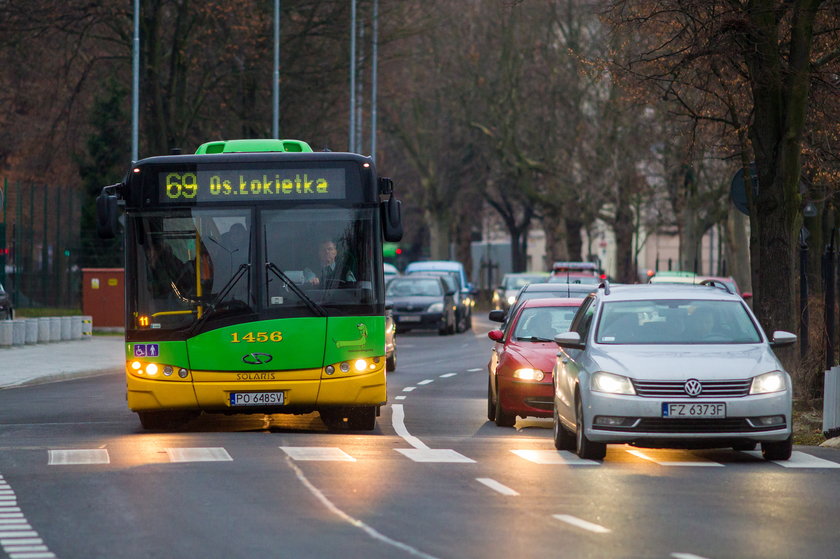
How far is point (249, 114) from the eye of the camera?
166ft

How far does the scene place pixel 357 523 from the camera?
33.1 ft

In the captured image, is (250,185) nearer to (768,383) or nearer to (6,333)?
(768,383)

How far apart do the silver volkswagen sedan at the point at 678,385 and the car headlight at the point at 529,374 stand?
3.61 meters

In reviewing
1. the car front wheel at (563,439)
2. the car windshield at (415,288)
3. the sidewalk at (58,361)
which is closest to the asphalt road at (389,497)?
the car front wheel at (563,439)

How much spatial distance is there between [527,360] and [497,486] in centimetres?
687

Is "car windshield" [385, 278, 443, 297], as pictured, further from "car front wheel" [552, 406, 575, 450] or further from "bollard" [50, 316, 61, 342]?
"car front wheel" [552, 406, 575, 450]

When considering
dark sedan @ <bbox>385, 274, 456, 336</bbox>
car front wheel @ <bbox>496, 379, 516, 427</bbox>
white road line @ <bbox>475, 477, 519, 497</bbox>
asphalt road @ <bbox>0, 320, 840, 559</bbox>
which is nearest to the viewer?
asphalt road @ <bbox>0, 320, 840, 559</bbox>

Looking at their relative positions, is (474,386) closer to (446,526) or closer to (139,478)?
(139,478)

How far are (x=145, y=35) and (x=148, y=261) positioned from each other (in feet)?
92.4

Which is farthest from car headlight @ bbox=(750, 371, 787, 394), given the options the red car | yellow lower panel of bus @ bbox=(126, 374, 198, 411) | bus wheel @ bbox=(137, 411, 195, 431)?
bus wheel @ bbox=(137, 411, 195, 431)

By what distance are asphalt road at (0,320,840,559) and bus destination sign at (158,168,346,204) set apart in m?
2.36

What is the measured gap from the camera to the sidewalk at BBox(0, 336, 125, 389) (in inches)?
1100

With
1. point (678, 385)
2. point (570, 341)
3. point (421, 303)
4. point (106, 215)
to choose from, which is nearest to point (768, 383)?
point (678, 385)

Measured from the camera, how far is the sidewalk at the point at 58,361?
27.9 meters
